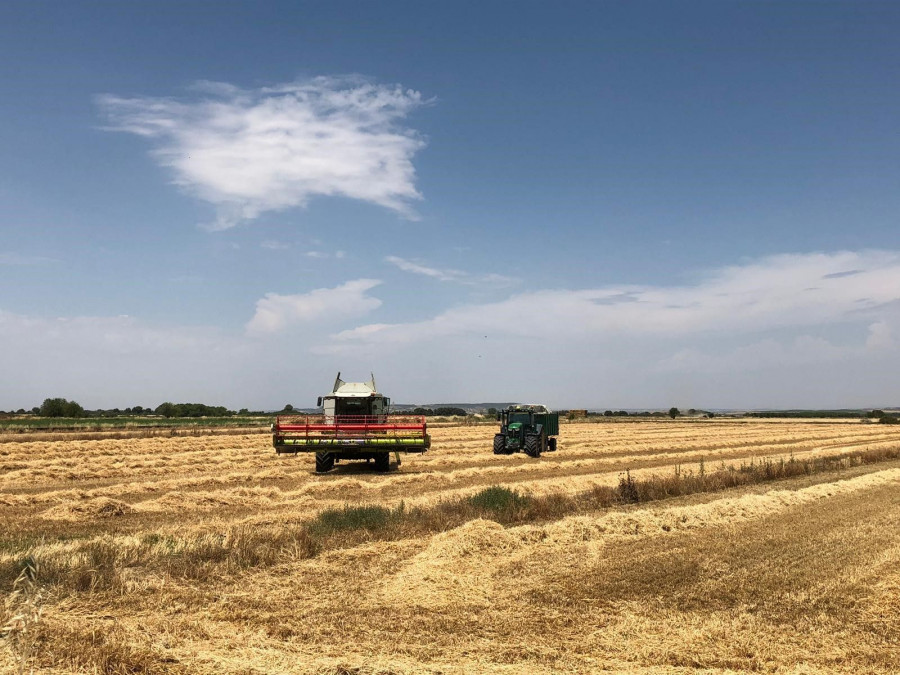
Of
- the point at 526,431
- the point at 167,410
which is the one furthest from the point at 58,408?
the point at 526,431

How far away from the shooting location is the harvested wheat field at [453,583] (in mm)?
6281

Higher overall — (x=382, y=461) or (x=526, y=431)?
(x=526, y=431)

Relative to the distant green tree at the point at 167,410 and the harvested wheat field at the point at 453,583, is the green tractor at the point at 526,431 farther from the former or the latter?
the distant green tree at the point at 167,410

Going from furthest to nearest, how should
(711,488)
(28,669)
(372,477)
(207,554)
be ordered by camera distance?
(372,477), (711,488), (207,554), (28,669)

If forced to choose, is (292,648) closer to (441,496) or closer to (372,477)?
(441,496)

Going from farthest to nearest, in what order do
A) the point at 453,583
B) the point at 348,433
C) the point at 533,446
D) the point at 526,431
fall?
the point at 526,431 → the point at 533,446 → the point at 348,433 → the point at 453,583

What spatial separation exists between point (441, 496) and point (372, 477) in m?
5.28

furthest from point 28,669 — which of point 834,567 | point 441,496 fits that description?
point 441,496

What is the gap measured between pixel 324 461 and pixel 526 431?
11.9 metres

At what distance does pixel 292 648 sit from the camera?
6.44 meters

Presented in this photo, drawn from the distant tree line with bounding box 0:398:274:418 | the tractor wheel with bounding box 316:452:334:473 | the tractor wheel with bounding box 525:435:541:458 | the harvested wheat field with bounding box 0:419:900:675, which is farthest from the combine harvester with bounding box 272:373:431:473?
the distant tree line with bounding box 0:398:274:418

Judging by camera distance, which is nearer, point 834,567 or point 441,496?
point 834,567

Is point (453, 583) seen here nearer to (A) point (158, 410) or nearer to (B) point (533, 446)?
(B) point (533, 446)

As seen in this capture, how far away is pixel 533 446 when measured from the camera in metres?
30.3
